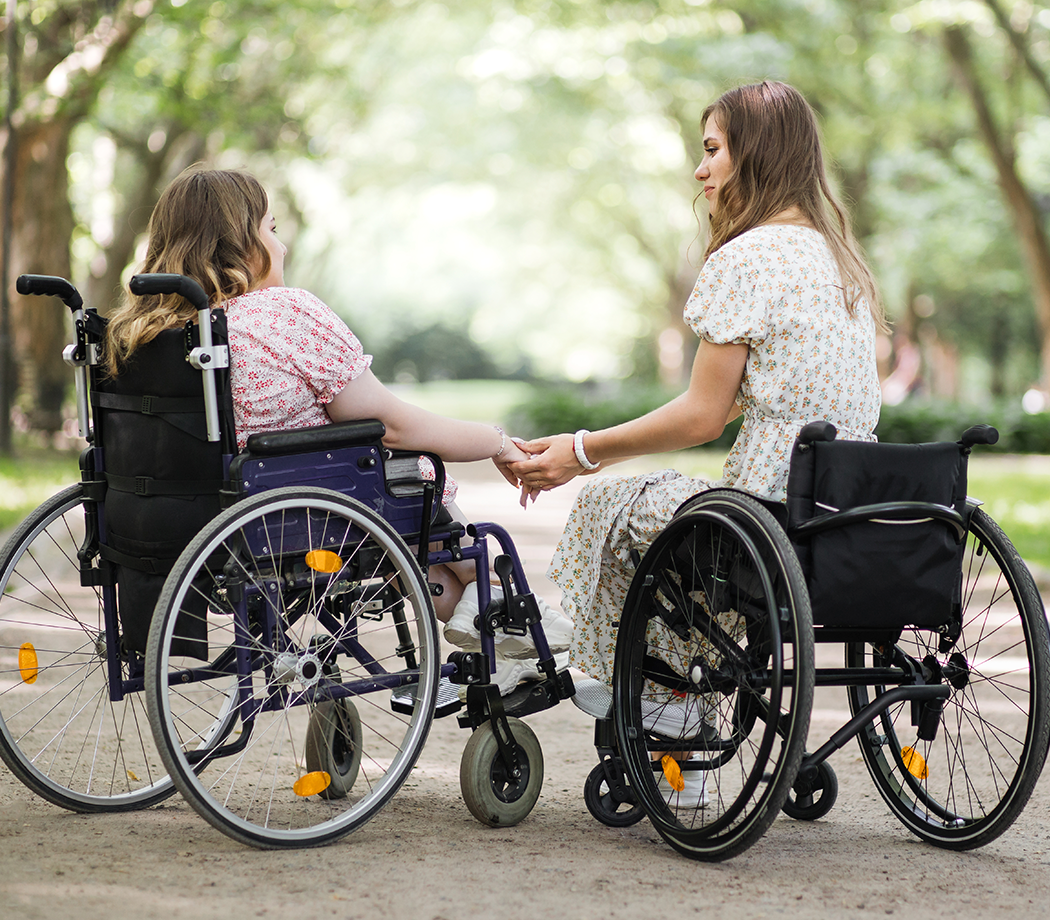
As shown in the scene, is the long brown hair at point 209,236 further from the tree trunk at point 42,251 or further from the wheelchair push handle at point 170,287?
the tree trunk at point 42,251

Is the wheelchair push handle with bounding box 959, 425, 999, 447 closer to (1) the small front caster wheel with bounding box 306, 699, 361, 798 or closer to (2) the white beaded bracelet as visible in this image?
(2) the white beaded bracelet

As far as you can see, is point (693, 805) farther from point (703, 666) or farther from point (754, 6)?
point (754, 6)

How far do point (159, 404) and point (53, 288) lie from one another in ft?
1.49

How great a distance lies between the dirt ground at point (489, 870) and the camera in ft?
8.34

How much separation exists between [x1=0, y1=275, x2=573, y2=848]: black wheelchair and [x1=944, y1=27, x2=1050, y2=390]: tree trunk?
14.6m

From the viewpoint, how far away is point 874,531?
2773mm

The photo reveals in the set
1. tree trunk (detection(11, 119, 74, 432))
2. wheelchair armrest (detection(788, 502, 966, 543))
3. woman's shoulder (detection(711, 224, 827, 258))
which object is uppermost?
tree trunk (detection(11, 119, 74, 432))

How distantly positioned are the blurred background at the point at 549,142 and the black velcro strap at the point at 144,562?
108cm

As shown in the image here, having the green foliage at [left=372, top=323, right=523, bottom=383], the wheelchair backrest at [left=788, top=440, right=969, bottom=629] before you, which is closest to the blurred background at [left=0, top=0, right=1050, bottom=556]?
the wheelchair backrest at [left=788, top=440, right=969, bottom=629]

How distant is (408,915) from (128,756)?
5.24 ft

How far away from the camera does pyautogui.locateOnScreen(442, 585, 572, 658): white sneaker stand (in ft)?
10.7

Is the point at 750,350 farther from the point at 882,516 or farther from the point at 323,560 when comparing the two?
the point at 323,560

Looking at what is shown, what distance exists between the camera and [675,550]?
3035 mm

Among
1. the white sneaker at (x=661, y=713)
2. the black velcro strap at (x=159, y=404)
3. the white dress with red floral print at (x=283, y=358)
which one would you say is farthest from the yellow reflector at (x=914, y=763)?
the black velcro strap at (x=159, y=404)
